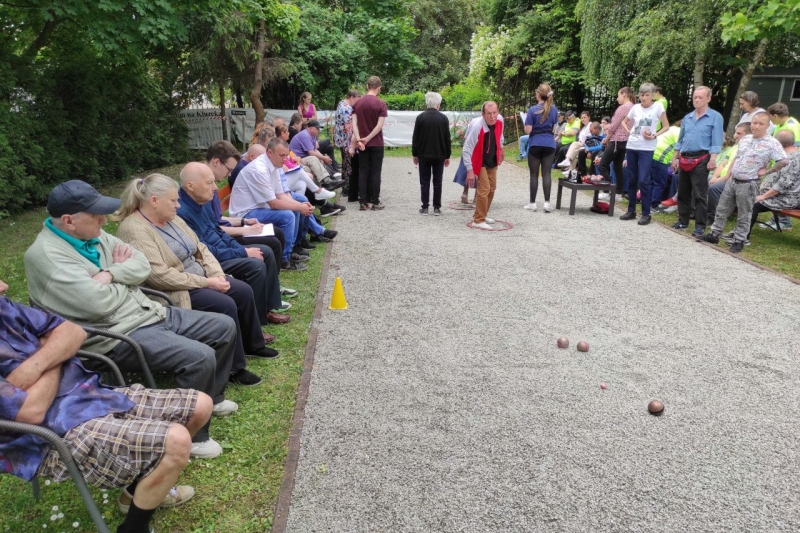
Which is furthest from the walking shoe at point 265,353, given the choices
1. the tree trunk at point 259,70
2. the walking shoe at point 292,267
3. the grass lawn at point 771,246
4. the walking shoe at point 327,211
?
the tree trunk at point 259,70

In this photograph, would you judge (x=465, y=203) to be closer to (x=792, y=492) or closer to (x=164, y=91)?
(x=792, y=492)

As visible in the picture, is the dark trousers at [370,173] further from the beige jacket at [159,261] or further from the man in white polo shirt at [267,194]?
the beige jacket at [159,261]

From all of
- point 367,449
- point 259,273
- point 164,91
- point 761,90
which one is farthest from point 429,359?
point 761,90

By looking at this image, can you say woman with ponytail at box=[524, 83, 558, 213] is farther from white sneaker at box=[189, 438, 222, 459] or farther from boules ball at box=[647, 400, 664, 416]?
white sneaker at box=[189, 438, 222, 459]

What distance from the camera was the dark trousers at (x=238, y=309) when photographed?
12.8 ft

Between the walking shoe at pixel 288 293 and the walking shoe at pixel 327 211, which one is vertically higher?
the walking shoe at pixel 327 211

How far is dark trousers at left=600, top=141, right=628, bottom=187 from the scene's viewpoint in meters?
10.1

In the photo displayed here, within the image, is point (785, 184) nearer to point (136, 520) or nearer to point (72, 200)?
point (72, 200)

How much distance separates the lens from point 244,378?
3.97 meters

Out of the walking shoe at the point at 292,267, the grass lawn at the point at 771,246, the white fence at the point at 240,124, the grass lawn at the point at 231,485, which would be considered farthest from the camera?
the white fence at the point at 240,124

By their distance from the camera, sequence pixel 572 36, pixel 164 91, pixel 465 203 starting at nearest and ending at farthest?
pixel 465 203, pixel 164 91, pixel 572 36

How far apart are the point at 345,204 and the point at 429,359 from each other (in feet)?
22.6

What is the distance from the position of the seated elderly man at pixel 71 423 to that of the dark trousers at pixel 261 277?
7.01 feet

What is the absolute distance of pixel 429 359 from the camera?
175 inches
